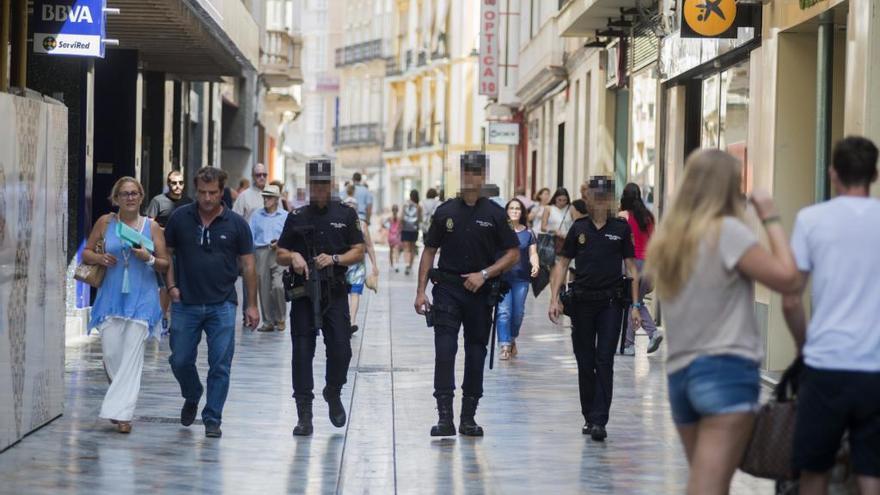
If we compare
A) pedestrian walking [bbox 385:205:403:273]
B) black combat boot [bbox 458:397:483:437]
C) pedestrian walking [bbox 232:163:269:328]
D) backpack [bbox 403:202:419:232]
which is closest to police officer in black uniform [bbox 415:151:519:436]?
black combat boot [bbox 458:397:483:437]

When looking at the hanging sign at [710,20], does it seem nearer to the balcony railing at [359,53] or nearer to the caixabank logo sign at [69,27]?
the caixabank logo sign at [69,27]

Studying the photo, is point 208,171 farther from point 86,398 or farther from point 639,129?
point 639,129

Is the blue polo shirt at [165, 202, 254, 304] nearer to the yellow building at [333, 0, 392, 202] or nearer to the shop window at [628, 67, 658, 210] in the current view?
the shop window at [628, 67, 658, 210]

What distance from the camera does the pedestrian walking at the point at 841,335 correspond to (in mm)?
6602

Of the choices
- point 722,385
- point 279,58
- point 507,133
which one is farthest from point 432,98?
point 722,385

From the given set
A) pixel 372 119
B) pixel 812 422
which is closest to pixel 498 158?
pixel 372 119

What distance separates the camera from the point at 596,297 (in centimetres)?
1183

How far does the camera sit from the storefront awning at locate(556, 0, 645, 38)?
87.5ft

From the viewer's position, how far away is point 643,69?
26828 millimetres

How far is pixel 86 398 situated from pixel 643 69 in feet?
49.1

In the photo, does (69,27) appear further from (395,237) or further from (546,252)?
(395,237)

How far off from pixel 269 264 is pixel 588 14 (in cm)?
906

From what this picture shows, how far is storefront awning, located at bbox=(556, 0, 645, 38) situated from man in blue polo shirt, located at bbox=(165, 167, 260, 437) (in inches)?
602

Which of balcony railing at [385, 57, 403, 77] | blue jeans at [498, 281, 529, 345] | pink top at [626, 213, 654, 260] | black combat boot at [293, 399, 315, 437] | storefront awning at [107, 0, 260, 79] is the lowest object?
black combat boot at [293, 399, 315, 437]
